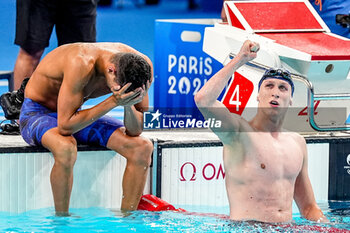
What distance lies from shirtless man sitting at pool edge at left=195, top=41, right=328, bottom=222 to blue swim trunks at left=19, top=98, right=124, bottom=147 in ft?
3.46

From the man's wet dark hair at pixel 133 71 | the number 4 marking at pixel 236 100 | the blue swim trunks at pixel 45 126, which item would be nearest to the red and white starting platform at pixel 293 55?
the number 4 marking at pixel 236 100

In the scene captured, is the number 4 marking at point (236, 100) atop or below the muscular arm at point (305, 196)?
atop

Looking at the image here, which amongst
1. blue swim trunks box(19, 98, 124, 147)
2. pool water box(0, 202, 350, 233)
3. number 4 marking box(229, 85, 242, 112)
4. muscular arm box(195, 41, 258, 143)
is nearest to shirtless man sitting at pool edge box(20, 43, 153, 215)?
blue swim trunks box(19, 98, 124, 147)

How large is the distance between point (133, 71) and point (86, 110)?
0.41 meters

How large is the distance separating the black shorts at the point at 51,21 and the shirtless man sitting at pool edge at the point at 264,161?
219cm

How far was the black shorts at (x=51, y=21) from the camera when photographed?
539cm

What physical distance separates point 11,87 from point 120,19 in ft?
22.4

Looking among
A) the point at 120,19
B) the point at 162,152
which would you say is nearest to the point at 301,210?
the point at 162,152

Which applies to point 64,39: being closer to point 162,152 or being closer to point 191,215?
point 162,152

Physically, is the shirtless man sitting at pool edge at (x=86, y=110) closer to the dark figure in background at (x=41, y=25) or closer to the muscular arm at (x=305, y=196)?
the dark figure in background at (x=41, y=25)

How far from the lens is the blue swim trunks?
4.37 meters

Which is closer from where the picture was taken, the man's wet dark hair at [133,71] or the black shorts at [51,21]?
the man's wet dark hair at [133,71]

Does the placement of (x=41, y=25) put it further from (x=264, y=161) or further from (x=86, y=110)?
(x=264, y=161)

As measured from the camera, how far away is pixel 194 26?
5469 millimetres
